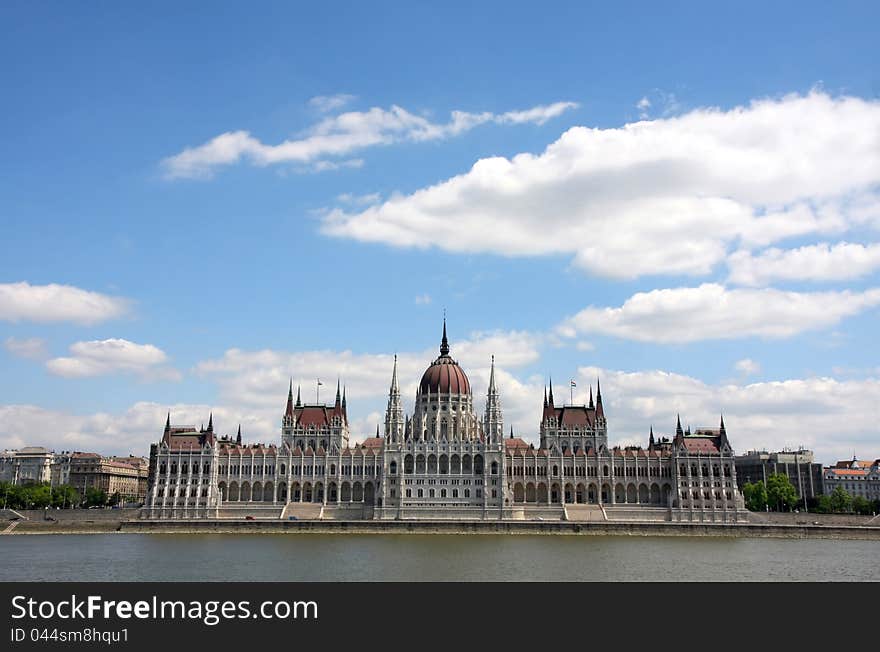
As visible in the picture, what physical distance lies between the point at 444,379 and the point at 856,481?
86.2 meters

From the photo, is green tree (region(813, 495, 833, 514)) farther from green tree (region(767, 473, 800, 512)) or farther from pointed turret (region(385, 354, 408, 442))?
pointed turret (region(385, 354, 408, 442))

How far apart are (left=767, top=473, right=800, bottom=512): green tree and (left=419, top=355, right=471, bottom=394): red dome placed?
4844 cm

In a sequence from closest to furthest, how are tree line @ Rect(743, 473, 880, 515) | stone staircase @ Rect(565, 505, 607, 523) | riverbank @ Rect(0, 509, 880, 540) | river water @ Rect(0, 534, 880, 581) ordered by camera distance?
1. river water @ Rect(0, 534, 880, 581)
2. riverbank @ Rect(0, 509, 880, 540)
3. stone staircase @ Rect(565, 505, 607, 523)
4. tree line @ Rect(743, 473, 880, 515)

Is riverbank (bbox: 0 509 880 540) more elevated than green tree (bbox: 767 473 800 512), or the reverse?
green tree (bbox: 767 473 800 512)

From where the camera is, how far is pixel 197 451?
419ft

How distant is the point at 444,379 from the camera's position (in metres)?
134

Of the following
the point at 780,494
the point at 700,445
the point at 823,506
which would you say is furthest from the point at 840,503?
the point at 700,445

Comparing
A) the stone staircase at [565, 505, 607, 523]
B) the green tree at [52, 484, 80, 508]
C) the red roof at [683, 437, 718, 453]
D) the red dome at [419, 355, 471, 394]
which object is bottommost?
the stone staircase at [565, 505, 607, 523]

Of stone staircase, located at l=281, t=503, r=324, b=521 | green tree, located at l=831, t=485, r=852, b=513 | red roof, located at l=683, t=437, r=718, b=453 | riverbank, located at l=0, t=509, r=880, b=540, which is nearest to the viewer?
riverbank, located at l=0, t=509, r=880, b=540

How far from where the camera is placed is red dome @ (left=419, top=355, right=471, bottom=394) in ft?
439

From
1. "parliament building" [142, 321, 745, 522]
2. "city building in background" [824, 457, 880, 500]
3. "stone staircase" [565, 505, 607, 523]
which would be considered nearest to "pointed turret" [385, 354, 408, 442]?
"parliament building" [142, 321, 745, 522]

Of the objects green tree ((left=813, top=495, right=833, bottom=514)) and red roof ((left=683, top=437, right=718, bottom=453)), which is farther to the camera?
green tree ((left=813, top=495, right=833, bottom=514))
